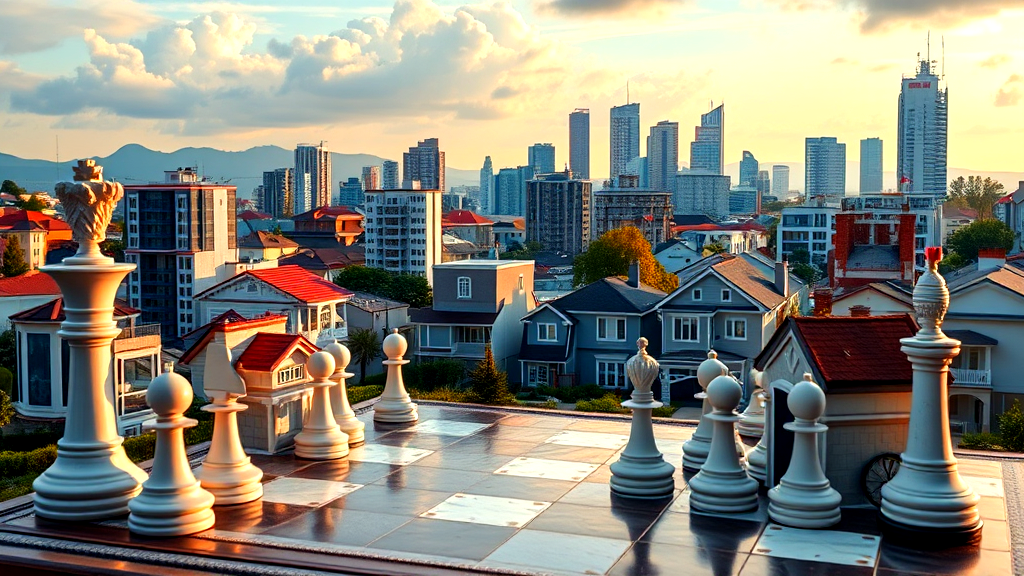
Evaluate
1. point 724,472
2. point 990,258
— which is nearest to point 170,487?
point 724,472

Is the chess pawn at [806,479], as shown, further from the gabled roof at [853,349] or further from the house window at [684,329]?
the house window at [684,329]

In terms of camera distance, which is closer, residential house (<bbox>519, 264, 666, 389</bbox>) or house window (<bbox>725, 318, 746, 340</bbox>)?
house window (<bbox>725, 318, 746, 340</bbox>)

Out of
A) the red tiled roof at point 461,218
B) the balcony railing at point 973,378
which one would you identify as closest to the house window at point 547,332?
the balcony railing at point 973,378

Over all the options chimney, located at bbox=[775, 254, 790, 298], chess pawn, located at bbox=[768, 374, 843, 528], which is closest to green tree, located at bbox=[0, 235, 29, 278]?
chimney, located at bbox=[775, 254, 790, 298]

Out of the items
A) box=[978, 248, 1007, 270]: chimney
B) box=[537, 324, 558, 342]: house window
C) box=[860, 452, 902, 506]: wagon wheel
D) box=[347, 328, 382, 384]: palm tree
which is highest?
box=[978, 248, 1007, 270]: chimney

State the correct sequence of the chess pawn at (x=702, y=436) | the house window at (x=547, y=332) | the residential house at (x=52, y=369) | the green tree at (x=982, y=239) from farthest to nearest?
1. the green tree at (x=982, y=239)
2. the house window at (x=547, y=332)
3. the residential house at (x=52, y=369)
4. the chess pawn at (x=702, y=436)

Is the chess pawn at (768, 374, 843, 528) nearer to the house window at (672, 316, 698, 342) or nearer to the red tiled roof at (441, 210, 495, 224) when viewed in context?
the house window at (672, 316, 698, 342)
